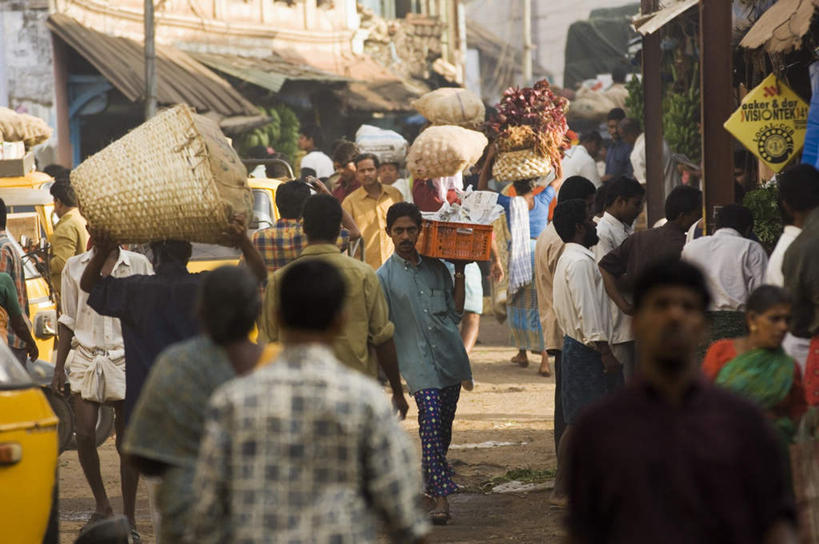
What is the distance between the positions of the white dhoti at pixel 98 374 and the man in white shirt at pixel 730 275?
3228mm

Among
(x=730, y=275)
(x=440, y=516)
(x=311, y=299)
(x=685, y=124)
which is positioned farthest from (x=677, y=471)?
(x=685, y=124)

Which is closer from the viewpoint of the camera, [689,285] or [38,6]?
[689,285]

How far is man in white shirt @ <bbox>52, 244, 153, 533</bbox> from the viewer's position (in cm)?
825

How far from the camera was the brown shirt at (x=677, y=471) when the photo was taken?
367 centimetres

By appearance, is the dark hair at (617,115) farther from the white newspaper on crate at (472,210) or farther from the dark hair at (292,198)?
the dark hair at (292,198)

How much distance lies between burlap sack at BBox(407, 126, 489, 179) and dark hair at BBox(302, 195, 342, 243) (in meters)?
4.42

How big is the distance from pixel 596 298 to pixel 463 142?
142 inches

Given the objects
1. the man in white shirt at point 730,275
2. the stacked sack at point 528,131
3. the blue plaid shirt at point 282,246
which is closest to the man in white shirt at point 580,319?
the man in white shirt at point 730,275

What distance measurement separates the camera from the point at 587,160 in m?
17.9

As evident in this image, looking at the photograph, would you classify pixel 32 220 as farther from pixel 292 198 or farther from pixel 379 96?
pixel 379 96

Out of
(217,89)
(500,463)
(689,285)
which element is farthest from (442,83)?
(689,285)

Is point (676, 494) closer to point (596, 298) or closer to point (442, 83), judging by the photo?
point (596, 298)

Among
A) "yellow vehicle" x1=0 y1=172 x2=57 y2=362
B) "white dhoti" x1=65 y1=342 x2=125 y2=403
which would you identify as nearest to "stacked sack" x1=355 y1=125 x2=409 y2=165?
"yellow vehicle" x1=0 y1=172 x2=57 y2=362

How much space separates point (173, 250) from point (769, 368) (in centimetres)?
292
